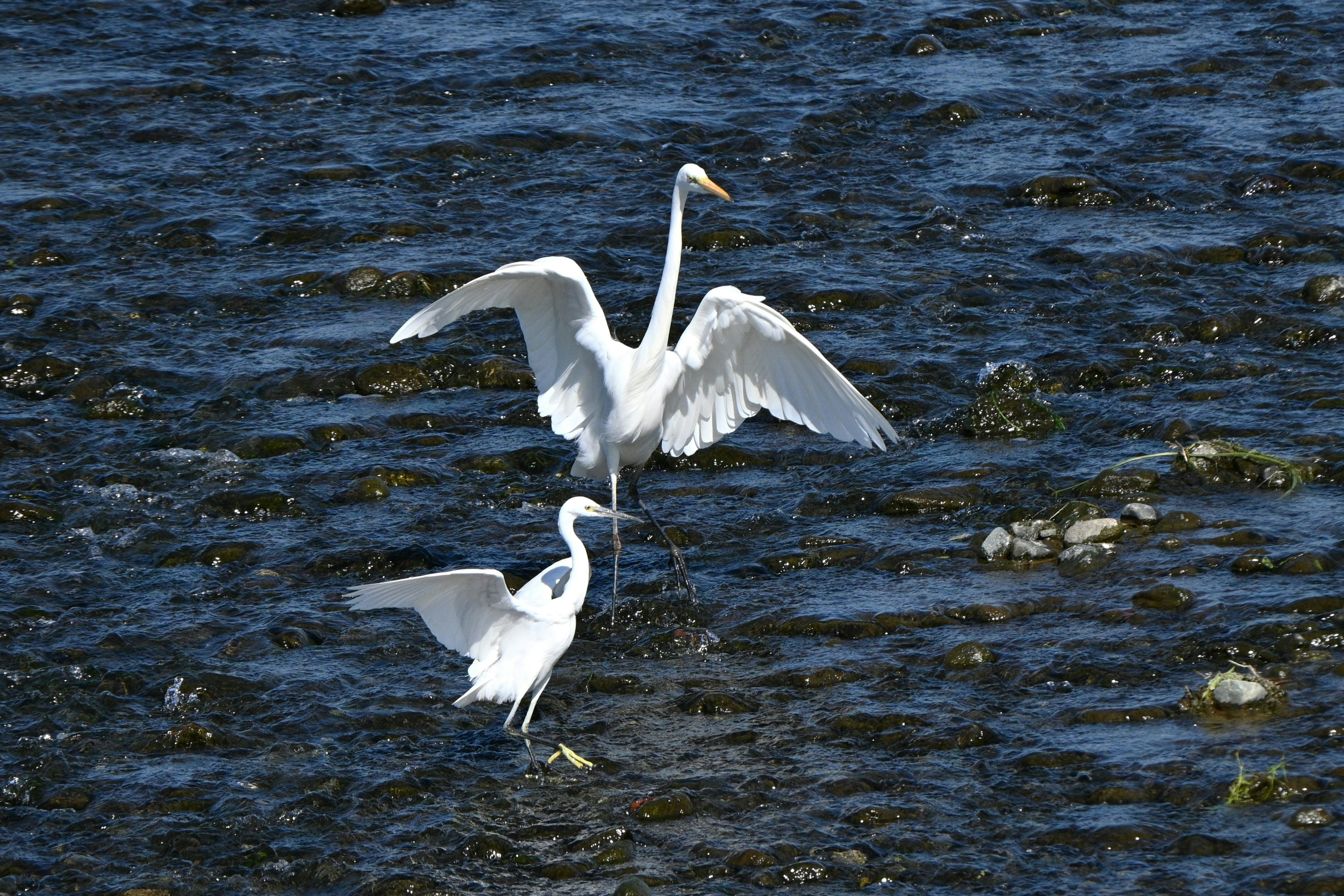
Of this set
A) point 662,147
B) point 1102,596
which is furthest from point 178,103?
point 1102,596

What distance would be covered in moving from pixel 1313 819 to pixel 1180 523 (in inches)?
83.1

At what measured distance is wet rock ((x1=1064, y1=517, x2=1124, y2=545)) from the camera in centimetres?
646

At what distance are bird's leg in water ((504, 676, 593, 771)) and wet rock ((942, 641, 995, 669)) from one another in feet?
4.68

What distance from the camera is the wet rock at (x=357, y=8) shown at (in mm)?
13664

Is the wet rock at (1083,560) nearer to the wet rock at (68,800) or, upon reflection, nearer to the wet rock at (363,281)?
the wet rock at (68,800)

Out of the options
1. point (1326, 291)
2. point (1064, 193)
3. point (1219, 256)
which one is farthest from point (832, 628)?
point (1064, 193)

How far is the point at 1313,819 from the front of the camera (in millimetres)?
4547

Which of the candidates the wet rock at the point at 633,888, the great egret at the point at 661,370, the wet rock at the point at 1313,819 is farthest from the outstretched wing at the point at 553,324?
the wet rock at the point at 1313,819

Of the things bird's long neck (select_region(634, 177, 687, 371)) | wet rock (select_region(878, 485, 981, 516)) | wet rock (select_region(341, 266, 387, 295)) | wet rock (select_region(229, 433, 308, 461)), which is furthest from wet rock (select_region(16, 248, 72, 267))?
wet rock (select_region(878, 485, 981, 516))

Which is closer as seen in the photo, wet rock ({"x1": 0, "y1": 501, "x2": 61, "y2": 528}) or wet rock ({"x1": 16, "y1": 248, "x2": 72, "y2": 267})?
wet rock ({"x1": 0, "y1": 501, "x2": 61, "y2": 528})

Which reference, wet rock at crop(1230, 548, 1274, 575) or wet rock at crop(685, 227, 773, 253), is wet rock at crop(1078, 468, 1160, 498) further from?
wet rock at crop(685, 227, 773, 253)

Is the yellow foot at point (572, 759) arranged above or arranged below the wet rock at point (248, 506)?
below

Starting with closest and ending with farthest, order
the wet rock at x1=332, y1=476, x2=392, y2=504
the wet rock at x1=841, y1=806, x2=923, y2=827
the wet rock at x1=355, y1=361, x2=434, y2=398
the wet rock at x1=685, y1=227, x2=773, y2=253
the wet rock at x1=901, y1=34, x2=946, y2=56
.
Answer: the wet rock at x1=841, y1=806, x2=923, y2=827, the wet rock at x1=332, y1=476, x2=392, y2=504, the wet rock at x1=355, y1=361, x2=434, y2=398, the wet rock at x1=685, y1=227, x2=773, y2=253, the wet rock at x1=901, y1=34, x2=946, y2=56

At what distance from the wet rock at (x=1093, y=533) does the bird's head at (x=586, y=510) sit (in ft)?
6.23
